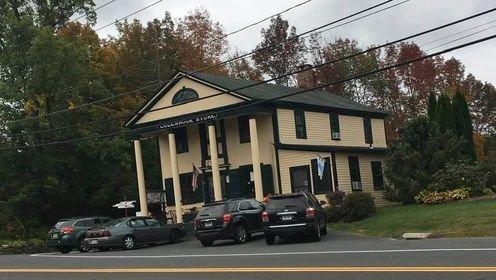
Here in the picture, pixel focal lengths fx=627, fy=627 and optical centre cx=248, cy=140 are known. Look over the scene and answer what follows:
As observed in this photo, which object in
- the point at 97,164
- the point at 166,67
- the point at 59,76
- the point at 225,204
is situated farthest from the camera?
the point at 166,67

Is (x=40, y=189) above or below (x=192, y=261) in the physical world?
above

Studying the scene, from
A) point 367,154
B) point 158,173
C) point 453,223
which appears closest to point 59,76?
point 158,173

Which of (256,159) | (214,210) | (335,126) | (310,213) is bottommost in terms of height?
(310,213)

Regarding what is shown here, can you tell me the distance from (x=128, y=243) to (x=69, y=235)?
4.09 m

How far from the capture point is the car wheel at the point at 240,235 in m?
23.5

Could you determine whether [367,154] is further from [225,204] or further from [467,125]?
[225,204]

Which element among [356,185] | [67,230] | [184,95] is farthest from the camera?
[356,185]

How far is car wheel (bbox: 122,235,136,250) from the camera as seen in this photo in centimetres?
2665

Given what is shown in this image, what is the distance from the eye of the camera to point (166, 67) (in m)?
55.2

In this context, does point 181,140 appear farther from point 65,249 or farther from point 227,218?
point 227,218

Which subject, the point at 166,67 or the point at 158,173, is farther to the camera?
the point at 166,67

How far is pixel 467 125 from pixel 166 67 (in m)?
29.0

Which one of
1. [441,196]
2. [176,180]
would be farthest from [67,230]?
[441,196]

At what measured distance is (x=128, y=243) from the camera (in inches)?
1054
